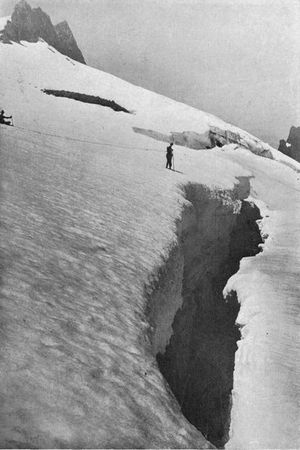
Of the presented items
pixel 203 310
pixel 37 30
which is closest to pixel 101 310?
pixel 203 310

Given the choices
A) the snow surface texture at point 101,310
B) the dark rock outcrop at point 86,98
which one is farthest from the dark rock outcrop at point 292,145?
the snow surface texture at point 101,310

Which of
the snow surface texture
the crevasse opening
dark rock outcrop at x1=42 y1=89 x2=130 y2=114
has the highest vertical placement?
dark rock outcrop at x1=42 y1=89 x2=130 y2=114

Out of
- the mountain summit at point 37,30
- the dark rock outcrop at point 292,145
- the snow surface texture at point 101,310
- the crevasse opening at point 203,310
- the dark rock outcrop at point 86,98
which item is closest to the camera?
the snow surface texture at point 101,310

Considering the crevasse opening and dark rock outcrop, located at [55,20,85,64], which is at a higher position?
dark rock outcrop, located at [55,20,85,64]

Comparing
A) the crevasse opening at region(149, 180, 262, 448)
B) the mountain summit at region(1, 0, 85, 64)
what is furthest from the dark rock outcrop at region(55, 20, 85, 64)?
the crevasse opening at region(149, 180, 262, 448)

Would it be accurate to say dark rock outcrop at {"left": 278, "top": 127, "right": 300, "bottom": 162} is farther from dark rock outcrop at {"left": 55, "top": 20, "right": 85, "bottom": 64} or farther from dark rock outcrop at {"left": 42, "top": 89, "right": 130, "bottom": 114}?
dark rock outcrop at {"left": 42, "top": 89, "right": 130, "bottom": 114}

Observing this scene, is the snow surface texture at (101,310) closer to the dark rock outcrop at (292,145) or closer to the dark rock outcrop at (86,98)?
the dark rock outcrop at (86,98)

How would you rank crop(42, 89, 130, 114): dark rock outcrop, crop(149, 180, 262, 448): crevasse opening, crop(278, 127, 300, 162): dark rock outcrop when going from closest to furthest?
crop(149, 180, 262, 448): crevasse opening → crop(42, 89, 130, 114): dark rock outcrop → crop(278, 127, 300, 162): dark rock outcrop
